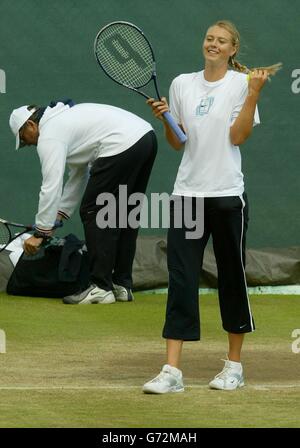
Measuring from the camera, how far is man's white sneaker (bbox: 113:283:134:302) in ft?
28.1

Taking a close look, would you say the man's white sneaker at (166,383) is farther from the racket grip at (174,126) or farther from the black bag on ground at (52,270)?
the black bag on ground at (52,270)

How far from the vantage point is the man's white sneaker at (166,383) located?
18.5 ft

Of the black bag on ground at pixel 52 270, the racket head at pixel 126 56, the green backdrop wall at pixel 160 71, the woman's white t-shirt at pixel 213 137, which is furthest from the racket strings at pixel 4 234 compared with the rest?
the woman's white t-shirt at pixel 213 137

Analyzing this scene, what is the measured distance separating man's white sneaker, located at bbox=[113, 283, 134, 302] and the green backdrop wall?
0.82m

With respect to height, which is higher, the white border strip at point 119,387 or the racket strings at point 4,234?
the white border strip at point 119,387

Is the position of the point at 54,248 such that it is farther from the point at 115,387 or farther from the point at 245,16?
the point at 115,387

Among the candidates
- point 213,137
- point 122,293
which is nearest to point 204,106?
point 213,137

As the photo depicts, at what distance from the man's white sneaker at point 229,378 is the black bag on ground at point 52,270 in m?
2.87

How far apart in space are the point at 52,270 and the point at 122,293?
1.60 ft

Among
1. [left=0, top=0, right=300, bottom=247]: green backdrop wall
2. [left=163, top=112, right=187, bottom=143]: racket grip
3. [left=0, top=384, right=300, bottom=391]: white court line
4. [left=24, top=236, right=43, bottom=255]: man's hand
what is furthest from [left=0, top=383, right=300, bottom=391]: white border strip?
[left=0, top=0, right=300, bottom=247]: green backdrop wall

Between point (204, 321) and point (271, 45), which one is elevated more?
point (271, 45)

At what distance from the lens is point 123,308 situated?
8.34 m
